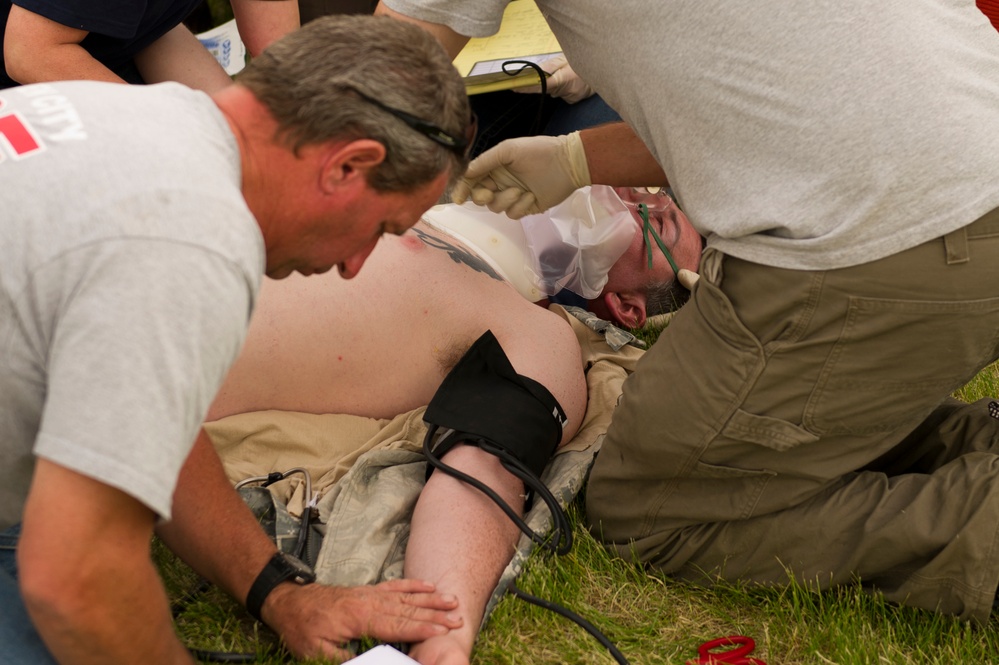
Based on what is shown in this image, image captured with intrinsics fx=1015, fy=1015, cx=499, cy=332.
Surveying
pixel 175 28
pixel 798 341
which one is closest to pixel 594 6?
pixel 798 341

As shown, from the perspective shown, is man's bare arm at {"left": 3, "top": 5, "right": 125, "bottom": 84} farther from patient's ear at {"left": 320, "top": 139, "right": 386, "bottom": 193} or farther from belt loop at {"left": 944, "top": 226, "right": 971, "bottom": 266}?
belt loop at {"left": 944, "top": 226, "right": 971, "bottom": 266}

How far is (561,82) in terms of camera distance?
3.74m

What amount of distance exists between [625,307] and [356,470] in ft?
4.11

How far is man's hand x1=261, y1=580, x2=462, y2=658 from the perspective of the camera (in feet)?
5.96

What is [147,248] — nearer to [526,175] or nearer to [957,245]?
[957,245]

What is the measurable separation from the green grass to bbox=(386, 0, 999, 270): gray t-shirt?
738mm

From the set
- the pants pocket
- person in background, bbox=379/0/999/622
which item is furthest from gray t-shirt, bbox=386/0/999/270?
the pants pocket

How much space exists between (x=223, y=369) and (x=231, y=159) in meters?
0.29

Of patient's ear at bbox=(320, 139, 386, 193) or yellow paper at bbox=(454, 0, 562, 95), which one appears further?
yellow paper at bbox=(454, 0, 562, 95)

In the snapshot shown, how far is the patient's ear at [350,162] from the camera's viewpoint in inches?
53.6

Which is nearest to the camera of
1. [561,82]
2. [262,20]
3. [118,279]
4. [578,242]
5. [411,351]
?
[118,279]

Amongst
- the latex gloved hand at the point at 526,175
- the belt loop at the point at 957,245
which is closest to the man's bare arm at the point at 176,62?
the latex gloved hand at the point at 526,175

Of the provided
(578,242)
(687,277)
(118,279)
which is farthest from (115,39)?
(118,279)

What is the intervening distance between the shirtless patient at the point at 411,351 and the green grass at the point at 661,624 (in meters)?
0.15
